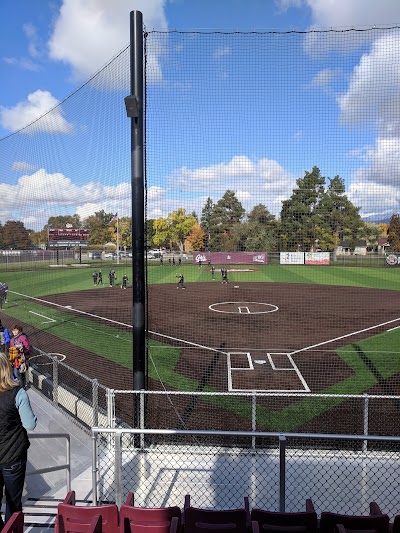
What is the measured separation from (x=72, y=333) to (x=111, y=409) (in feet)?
35.1

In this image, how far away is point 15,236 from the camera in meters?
15.7

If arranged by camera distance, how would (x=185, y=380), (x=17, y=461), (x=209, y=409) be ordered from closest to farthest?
1. (x=17, y=461)
2. (x=209, y=409)
3. (x=185, y=380)

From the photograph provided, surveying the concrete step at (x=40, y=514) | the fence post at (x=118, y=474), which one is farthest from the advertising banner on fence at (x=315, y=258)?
the concrete step at (x=40, y=514)

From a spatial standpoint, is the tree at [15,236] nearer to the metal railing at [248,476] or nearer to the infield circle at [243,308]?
the infield circle at [243,308]

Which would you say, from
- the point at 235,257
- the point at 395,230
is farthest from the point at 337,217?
the point at 235,257

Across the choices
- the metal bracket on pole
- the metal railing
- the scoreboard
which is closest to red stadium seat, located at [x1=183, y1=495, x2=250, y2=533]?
the metal railing

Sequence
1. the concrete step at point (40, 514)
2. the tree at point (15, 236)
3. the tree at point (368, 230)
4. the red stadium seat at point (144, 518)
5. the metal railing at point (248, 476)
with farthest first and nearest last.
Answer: the tree at point (15, 236), the tree at point (368, 230), the metal railing at point (248, 476), the concrete step at point (40, 514), the red stadium seat at point (144, 518)

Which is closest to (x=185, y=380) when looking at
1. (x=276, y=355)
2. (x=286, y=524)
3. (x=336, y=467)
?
(x=276, y=355)

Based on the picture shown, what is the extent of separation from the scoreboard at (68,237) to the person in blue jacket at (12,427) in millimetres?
10014

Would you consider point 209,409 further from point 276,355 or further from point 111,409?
point 276,355

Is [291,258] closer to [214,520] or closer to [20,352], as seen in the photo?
[20,352]

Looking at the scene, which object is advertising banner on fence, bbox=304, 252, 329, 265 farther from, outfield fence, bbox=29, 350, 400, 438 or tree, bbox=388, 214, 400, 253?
outfield fence, bbox=29, 350, 400, 438

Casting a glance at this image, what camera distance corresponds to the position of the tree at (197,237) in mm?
7266

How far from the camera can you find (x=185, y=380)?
33.4ft
